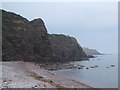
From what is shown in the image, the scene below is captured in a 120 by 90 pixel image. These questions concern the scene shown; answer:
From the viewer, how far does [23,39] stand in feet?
336

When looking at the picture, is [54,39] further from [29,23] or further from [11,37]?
[11,37]

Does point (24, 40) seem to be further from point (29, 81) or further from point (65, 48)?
point (29, 81)

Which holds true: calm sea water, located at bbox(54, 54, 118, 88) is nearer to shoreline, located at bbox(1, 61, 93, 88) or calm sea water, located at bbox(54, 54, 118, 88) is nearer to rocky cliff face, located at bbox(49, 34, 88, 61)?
shoreline, located at bbox(1, 61, 93, 88)

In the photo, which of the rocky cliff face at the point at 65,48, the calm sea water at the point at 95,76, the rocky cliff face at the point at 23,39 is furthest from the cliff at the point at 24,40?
the calm sea water at the point at 95,76

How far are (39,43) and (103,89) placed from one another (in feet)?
235

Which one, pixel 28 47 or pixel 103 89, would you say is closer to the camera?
pixel 103 89

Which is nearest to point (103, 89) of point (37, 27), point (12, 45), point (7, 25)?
point (12, 45)

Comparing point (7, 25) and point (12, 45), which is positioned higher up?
point (7, 25)

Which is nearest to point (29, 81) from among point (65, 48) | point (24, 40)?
point (24, 40)

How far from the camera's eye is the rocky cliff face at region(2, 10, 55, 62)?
92838 mm

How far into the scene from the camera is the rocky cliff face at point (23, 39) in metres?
92.8

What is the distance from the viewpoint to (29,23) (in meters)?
121

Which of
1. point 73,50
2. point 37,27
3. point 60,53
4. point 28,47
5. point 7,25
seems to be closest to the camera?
point 28,47

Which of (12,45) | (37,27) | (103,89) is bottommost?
(103,89)
